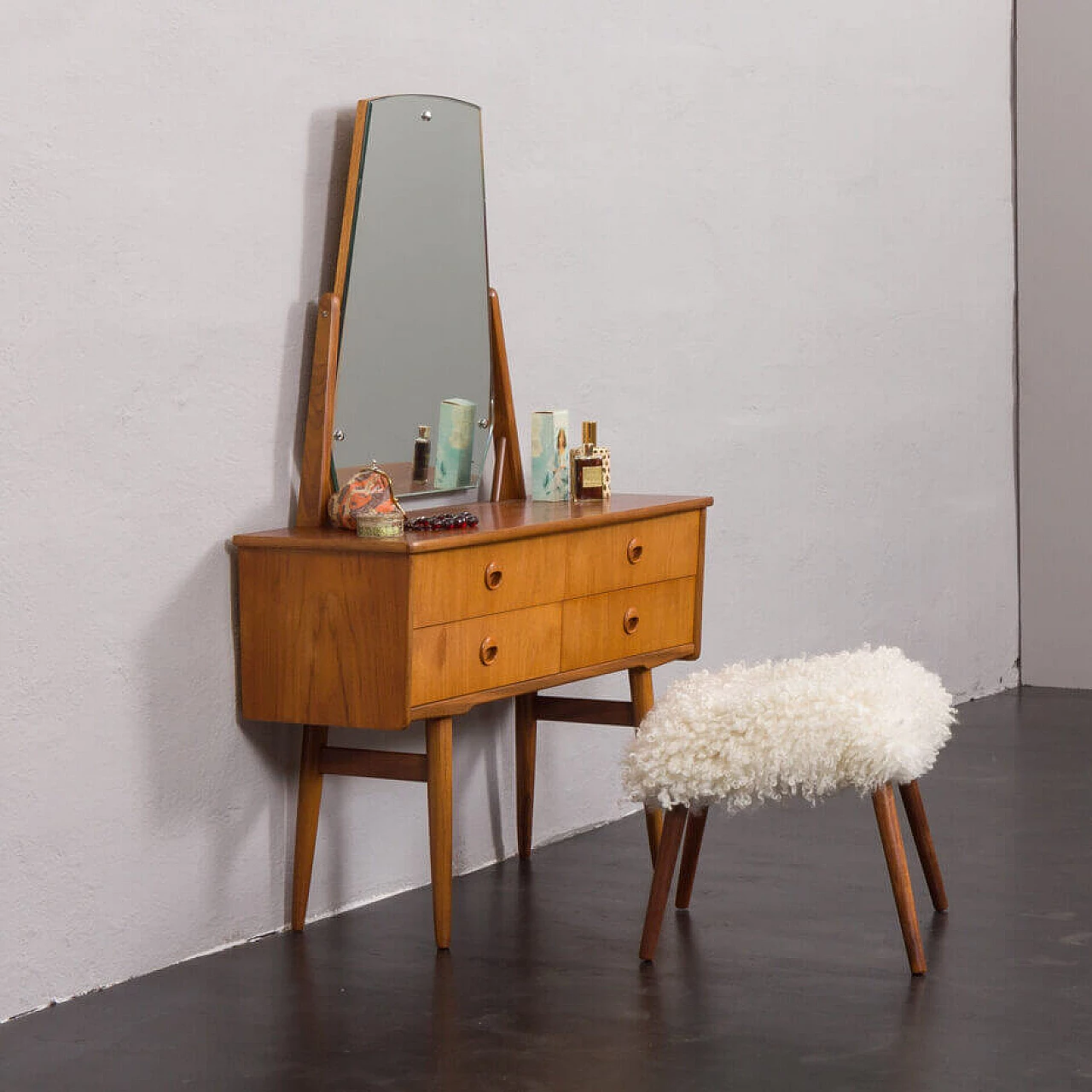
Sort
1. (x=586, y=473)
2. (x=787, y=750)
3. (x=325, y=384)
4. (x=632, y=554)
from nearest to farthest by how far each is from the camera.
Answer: (x=787, y=750), (x=325, y=384), (x=632, y=554), (x=586, y=473)

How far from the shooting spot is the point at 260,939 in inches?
133

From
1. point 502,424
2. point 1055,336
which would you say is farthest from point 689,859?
point 1055,336

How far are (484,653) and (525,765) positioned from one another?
74 cm

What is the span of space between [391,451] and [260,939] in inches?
38.6

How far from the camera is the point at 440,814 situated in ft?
10.6

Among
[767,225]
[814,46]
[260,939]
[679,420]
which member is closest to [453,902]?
[260,939]

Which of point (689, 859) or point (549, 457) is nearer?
point (689, 859)

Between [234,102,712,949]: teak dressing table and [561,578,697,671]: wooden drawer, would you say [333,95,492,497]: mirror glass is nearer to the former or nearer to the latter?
[234,102,712,949]: teak dressing table

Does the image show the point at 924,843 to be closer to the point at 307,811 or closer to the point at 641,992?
the point at 641,992

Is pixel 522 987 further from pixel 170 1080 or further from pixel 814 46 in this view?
pixel 814 46

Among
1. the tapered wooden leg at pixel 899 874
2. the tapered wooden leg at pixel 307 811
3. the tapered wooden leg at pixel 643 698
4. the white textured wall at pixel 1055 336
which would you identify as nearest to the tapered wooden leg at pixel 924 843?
the tapered wooden leg at pixel 899 874

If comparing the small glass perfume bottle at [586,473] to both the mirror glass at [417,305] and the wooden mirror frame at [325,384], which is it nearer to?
the mirror glass at [417,305]

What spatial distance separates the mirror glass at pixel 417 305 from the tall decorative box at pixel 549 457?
0.11 metres

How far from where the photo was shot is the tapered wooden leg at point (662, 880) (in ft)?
10.4
